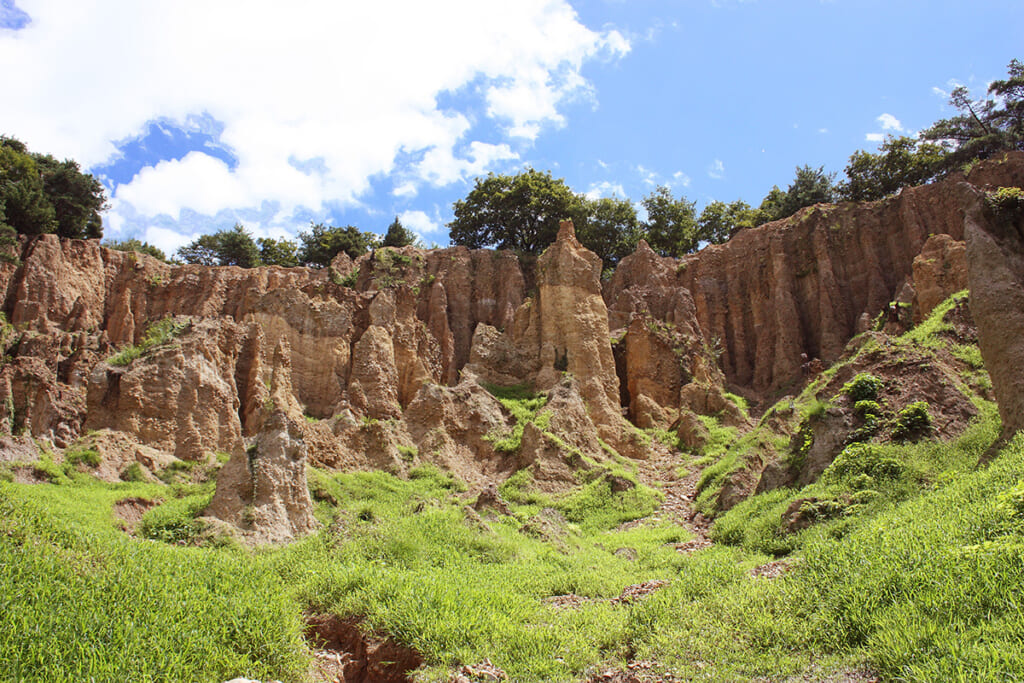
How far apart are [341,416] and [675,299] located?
1758cm

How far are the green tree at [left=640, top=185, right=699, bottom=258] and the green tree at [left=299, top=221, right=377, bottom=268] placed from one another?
16902mm

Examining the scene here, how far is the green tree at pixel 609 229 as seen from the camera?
41.0m

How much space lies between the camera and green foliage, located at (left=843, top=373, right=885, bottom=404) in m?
14.7

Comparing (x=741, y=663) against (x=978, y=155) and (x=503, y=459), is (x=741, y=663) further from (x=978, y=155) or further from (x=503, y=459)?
(x=978, y=155)

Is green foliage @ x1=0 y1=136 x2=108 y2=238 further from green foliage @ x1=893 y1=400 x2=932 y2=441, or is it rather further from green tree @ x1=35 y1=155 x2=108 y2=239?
green foliage @ x1=893 y1=400 x2=932 y2=441

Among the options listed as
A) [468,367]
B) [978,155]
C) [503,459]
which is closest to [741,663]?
[503,459]

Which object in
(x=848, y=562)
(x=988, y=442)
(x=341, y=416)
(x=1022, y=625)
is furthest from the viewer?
(x=341, y=416)

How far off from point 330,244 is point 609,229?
16.7 meters

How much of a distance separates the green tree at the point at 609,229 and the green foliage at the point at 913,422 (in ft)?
93.0

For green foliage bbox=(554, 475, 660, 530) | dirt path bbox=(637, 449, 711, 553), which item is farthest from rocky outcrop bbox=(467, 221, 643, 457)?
green foliage bbox=(554, 475, 660, 530)

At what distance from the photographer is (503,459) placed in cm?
2170

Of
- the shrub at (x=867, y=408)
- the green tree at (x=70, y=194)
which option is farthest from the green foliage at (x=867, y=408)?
the green tree at (x=70, y=194)

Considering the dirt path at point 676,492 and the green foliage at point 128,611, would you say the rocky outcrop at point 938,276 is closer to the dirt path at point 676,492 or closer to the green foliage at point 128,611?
the dirt path at point 676,492

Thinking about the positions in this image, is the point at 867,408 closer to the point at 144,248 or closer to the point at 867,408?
the point at 867,408
